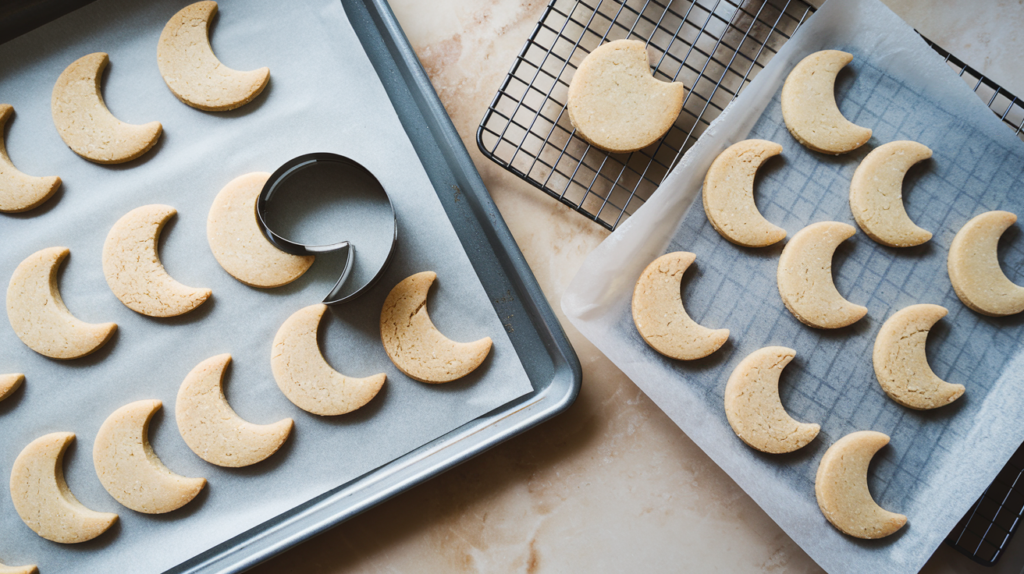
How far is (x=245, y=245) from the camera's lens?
1.17 metres

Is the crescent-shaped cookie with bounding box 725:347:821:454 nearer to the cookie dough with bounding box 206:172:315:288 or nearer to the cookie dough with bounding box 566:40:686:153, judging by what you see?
the cookie dough with bounding box 566:40:686:153

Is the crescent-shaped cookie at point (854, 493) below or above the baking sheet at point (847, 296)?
below

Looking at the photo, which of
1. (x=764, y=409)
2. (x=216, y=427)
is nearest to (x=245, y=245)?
(x=216, y=427)

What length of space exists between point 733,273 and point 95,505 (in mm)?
1370

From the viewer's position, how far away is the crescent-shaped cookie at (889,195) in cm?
116

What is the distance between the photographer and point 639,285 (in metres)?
1.15

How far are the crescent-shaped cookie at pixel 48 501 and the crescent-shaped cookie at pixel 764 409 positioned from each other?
49.4 inches

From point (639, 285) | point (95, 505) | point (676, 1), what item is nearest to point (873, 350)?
point (639, 285)

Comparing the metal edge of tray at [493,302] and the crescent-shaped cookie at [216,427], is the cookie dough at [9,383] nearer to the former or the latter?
the crescent-shaped cookie at [216,427]

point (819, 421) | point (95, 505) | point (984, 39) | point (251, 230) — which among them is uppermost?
point (984, 39)

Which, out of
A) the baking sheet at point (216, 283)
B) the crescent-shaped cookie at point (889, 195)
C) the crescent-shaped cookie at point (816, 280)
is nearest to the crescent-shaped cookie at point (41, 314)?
the baking sheet at point (216, 283)

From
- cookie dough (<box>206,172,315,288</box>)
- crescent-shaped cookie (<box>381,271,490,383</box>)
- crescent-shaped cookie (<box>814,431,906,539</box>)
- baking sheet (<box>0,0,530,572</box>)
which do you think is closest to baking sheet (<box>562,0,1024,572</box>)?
crescent-shaped cookie (<box>814,431,906,539</box>)

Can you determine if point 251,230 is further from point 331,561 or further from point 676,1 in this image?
point 676,1

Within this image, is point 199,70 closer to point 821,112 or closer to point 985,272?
point 821,112
